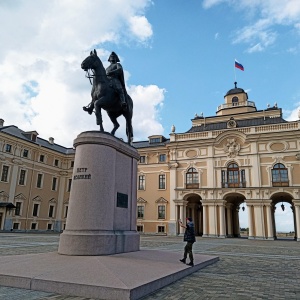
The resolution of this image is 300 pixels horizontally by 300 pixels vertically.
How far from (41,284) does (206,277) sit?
13.3 ft

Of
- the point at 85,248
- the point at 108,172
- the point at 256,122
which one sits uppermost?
the point at 256,122

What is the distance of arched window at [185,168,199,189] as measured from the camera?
124 ft

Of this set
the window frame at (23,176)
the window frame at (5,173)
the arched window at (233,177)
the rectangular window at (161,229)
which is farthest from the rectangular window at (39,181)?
the arched window at (233,177)

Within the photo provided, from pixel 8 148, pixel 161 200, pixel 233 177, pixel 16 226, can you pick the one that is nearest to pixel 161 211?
pixel 161 200

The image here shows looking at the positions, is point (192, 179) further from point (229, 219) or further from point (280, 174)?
point (280, 174)

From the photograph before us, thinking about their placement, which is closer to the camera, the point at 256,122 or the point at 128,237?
the point at 128,237

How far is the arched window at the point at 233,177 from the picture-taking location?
35.7 m

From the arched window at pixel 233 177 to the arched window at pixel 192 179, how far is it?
11.5 feet

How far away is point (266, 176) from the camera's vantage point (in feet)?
114

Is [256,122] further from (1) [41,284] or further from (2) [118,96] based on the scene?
(1) [41,284]

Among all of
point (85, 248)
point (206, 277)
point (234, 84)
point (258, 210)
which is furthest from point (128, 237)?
point (234, 84)

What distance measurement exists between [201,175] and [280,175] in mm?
9379

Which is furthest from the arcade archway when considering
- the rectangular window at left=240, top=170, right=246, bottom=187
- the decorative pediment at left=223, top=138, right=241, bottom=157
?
the decorative pediment at left=223, top=138, right=241, bottom=157

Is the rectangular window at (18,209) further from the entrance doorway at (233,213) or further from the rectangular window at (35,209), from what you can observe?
the entrance doorway at (233,213)
